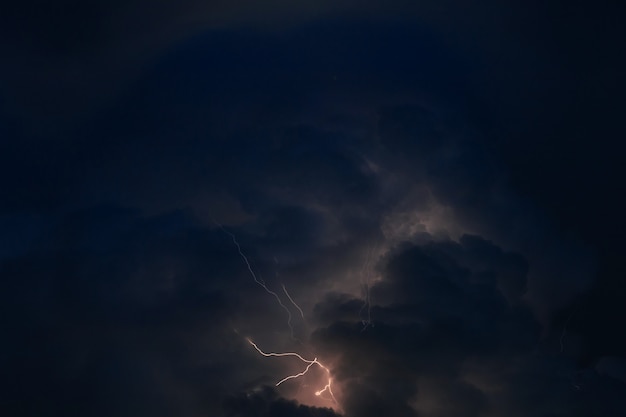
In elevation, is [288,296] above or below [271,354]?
above

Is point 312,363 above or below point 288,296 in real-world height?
below
